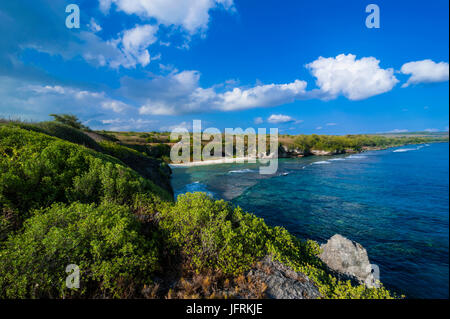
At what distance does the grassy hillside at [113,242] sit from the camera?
379 cm

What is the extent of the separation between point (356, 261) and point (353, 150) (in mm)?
106440

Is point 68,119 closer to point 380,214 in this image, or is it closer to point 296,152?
point 380,214

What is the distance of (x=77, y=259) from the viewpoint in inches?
158

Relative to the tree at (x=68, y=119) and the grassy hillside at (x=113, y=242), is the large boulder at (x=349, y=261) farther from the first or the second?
the tree at (x=68, y=119)

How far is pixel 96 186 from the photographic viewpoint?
8141 mm

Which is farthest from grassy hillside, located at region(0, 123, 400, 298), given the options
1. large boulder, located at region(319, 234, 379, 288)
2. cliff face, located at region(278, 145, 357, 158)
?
cliff face, located at region(278, 145, 357, 158)

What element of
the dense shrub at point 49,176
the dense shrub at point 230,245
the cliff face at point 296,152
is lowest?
the dense shrub at point 230,245

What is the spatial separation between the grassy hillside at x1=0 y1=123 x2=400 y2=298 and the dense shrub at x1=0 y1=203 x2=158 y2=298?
2 cm

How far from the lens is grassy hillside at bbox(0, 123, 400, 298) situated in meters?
3.79

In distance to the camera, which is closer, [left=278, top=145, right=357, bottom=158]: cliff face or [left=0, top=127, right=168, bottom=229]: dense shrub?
[left=0, top=127, right=168, bottom=229]: dense shrub

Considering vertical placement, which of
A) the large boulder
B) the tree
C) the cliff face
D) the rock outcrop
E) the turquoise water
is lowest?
the turquoise water

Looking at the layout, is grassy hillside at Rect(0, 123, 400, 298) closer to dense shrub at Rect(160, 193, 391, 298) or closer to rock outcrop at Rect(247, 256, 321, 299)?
Result: dense shrub at Rect(160, 193, 391, 298)

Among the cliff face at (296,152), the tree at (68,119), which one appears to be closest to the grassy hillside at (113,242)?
the tree at (68,119)

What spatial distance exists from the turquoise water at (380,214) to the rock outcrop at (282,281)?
891 cm
